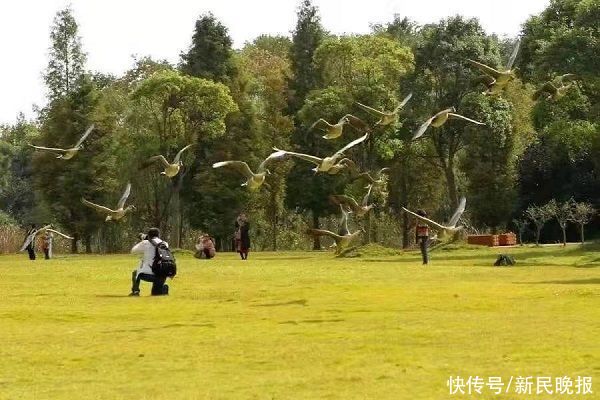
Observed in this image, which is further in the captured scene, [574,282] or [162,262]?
[574,282]

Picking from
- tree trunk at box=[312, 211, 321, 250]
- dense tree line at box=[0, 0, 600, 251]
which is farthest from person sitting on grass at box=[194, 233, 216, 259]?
tree trunk at box=[312, 211, 321, 250]

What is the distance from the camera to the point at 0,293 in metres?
22.6

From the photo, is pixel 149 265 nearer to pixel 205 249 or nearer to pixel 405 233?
pixel 205 249

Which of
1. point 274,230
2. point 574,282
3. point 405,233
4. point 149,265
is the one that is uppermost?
point 274,230

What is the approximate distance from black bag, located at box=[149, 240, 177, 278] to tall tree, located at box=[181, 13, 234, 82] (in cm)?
4447

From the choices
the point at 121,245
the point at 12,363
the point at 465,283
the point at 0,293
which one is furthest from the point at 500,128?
the point at 12,363

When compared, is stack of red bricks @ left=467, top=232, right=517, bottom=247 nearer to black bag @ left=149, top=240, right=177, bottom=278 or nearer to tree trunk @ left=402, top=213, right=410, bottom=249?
tree trunk @ left=402, top=213, right=410, bottom=249

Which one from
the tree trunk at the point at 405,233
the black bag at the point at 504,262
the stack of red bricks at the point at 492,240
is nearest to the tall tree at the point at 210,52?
the tree trunk at the point at 405,233

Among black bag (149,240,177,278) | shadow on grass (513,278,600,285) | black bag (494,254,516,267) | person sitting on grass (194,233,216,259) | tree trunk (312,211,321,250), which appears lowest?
shadow on grass (513,278,600,285)

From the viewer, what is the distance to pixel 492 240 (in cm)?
5141

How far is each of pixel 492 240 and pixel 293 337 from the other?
127 ft

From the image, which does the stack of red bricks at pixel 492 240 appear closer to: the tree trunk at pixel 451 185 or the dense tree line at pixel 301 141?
the dense tree line at pixel 301 141

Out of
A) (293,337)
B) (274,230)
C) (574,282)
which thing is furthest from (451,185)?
(293,337)

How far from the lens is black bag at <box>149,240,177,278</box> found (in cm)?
2077
